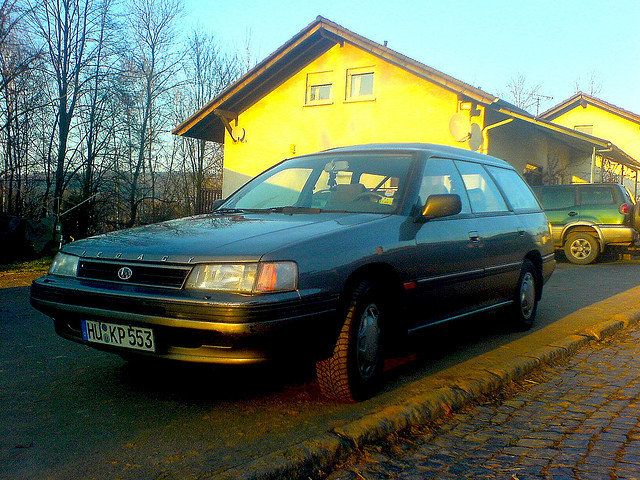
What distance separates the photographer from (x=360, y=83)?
58.0 feet

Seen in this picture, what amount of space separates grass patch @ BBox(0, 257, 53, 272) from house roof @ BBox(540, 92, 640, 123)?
30042 millimetres

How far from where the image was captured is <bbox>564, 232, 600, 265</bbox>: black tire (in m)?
14.3

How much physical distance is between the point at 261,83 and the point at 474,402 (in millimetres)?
16461

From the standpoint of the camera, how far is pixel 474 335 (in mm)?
5754

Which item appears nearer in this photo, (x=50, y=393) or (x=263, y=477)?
(x=263, y=477)

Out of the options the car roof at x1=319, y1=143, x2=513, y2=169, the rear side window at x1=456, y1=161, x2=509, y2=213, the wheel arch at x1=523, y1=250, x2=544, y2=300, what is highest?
the car roof at x1=319, y1=143, x2=513, y2=169

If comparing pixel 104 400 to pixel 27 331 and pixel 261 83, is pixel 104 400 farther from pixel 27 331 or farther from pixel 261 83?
pixel 261 83

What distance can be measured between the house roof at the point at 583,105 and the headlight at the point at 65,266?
34.6 metres

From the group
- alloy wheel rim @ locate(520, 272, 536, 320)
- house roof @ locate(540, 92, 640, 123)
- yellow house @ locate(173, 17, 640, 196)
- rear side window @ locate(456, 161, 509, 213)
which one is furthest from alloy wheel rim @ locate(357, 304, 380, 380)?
house roof @ locate(540, 92, 640, 123)

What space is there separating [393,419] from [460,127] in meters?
13.2

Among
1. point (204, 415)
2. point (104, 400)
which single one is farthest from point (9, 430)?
point (204, 415)

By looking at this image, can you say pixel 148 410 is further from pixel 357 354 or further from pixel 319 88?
pixel 319 88

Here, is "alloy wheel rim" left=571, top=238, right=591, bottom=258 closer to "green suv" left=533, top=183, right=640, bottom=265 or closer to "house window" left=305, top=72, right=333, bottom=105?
"green suv" left=533, top=183, right=640, bottom=265

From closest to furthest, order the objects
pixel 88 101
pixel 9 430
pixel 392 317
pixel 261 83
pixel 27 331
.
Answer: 1. pixel 9 430
2. pixel 392 317
3. pixel 27 331
4. pixel 261 83
5. pixel 88 101
